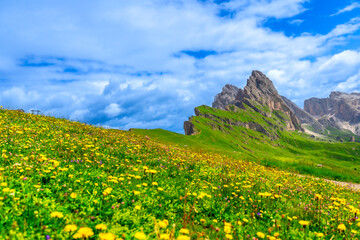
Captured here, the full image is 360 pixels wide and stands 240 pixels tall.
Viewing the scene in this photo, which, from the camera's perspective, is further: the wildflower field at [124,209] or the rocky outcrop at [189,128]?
the rocky outcrop at [189,128]

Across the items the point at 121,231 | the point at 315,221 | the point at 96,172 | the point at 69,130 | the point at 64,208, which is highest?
the point at 69,130

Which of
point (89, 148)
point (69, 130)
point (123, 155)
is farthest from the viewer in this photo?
point (69, 130)

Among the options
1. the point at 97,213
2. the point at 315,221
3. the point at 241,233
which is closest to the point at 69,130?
the point at 97,213

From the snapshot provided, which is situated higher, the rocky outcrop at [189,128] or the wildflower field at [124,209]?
the rocky outcrop at [189,128]

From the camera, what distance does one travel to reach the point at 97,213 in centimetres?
550

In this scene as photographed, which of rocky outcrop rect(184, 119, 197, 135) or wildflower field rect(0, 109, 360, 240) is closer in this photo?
wildflower field rect(0, 109, 360, 240)

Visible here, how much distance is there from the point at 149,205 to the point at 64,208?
87.3 inches

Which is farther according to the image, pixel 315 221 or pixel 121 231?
pixel 315 221

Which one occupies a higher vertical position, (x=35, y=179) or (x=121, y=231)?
(x=35, y=179)

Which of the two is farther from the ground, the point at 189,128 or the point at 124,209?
the point at 189,128

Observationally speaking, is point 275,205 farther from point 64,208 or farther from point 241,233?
point 64,208

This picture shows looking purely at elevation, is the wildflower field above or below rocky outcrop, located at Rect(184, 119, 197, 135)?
below

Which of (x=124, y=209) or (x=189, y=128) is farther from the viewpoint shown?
(x=189, y=128)

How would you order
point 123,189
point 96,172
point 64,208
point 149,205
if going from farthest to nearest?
point 96,172
point 123,189
point 149,205
point 64,208
